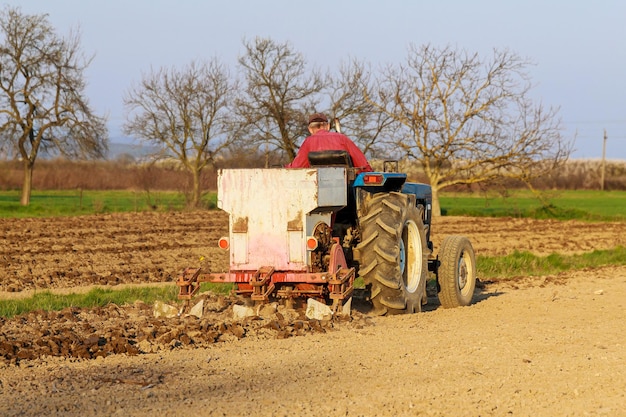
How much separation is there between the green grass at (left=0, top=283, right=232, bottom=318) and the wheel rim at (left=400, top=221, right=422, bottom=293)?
2.86m

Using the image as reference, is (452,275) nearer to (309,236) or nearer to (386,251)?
(386,251)

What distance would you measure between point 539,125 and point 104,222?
15.4 meters

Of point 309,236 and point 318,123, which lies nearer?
point 309,236

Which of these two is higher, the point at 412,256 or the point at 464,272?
the point at 412,256

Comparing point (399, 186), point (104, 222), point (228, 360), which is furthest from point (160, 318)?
point (104, 222)

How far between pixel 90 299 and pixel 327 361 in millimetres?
4884

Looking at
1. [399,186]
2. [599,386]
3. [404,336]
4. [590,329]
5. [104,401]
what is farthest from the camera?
[399,186]

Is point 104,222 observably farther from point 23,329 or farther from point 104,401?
point 104,401

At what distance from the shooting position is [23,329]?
844 centimetres

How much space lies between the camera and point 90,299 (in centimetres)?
1107

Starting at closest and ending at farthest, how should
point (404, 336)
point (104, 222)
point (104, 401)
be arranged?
point (104, 401) → point (404, 336) → point (104, 222)

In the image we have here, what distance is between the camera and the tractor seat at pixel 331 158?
29.8 feet

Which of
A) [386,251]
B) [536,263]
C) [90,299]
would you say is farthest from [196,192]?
[386,251]

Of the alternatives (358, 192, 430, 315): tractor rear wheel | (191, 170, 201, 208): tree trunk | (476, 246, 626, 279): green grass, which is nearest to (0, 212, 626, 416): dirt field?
(358, 192, 430, 315): tractor rear wheel
